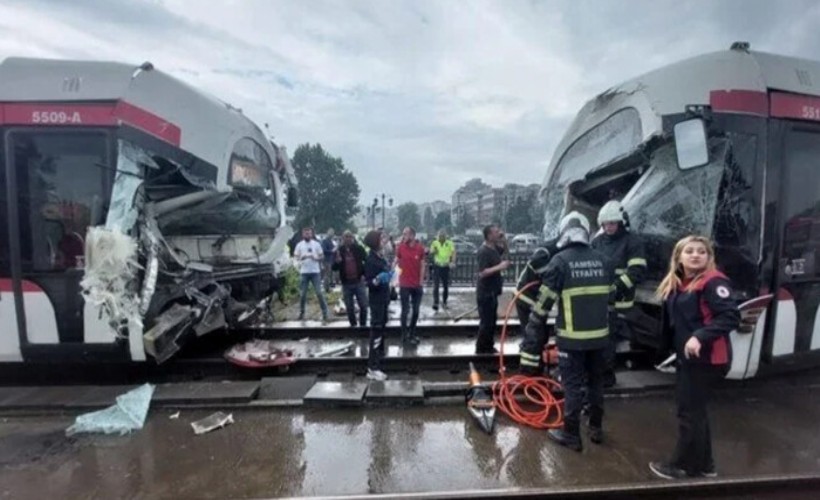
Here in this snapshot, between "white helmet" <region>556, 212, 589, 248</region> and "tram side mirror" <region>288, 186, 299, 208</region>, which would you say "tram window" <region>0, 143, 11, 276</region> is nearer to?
"tram side mirror" <region>288, 186, 299, 208</region>

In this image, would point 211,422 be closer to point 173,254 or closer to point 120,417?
point 120,417

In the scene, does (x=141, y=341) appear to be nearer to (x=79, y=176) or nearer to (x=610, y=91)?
(x=79, y=176)

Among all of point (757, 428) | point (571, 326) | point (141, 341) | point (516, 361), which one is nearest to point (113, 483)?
point (141, 341)

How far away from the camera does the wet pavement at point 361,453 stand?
10.3ft

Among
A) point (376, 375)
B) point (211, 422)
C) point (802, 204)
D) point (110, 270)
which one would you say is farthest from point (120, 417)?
point (802, 204)

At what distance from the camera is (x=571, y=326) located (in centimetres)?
357

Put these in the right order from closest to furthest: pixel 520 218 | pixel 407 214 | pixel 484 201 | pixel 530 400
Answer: pixel 530 400 < pixel 520 218 < pixel 407 214 < pixel 484 201

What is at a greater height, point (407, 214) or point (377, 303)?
point (407, 214)

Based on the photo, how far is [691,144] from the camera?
13.4 feet

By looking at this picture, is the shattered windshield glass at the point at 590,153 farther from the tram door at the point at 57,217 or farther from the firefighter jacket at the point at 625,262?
the tram door at the point at 57,217

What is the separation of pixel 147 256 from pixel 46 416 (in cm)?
176

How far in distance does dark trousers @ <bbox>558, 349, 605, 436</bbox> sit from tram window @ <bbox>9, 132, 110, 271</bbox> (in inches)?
176

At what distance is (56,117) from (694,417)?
234 inches

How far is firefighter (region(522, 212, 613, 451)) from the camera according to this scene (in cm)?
355
